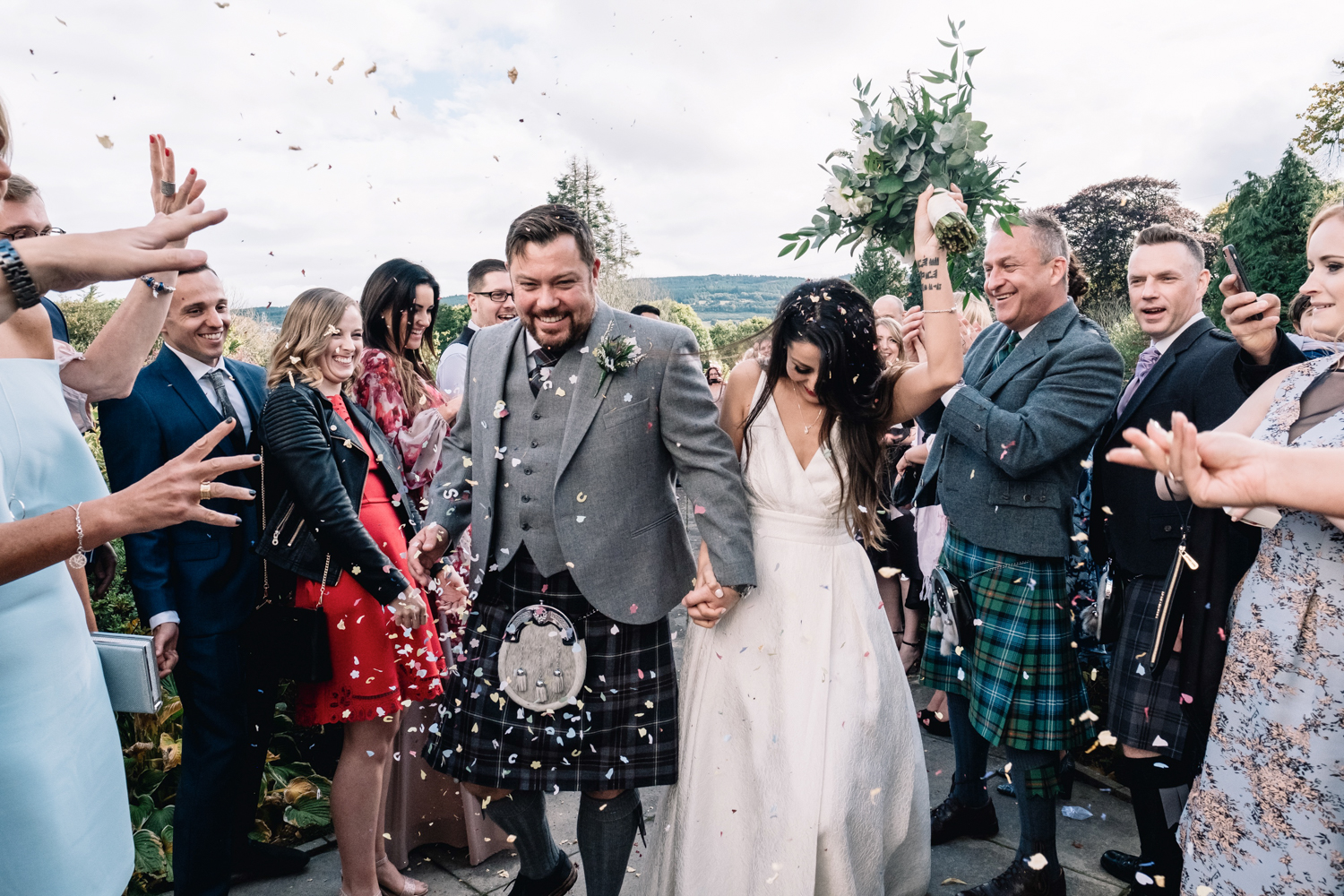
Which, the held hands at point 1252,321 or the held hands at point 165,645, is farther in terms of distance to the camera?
the held hands at point 165,645

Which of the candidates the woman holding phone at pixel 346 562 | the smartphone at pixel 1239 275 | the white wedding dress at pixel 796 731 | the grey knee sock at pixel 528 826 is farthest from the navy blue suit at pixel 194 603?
the smartphone at pixel 1239 275

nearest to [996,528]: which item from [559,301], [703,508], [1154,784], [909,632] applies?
[1154,784]

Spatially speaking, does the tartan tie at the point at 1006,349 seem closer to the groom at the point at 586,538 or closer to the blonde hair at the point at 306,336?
the groom at the point at 586,538

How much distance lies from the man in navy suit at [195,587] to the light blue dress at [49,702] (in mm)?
898

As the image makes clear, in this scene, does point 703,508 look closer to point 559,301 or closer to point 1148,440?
point 559,301

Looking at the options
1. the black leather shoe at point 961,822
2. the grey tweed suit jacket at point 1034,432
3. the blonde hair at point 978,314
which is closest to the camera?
the grey tweed suit jacket at point 1034,432

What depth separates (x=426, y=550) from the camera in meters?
2.92

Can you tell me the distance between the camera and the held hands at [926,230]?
8.98ft

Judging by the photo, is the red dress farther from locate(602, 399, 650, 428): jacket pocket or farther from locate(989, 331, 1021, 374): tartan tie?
locate(989, 331, 1021, 374): tartan tie

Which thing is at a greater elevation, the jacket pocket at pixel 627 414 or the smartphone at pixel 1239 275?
the smartphone at pixel 1239 275

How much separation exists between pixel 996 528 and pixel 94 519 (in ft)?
9.72

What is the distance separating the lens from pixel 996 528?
3.14 metres

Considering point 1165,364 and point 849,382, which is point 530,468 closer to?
point 849,382

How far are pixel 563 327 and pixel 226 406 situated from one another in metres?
1.44
